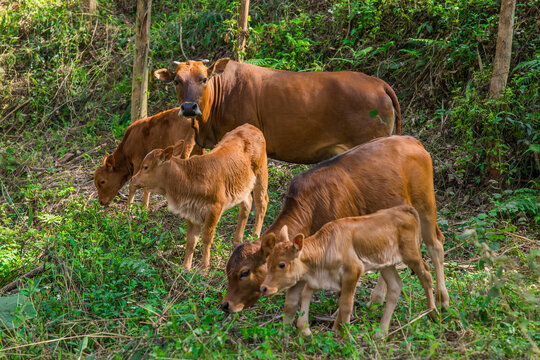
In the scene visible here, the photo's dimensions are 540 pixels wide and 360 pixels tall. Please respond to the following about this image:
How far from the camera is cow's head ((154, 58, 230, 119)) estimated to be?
8945 mm

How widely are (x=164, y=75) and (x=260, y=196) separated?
2434mm

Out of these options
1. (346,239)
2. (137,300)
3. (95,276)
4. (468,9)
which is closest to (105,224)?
(95,276)

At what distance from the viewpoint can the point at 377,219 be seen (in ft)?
19.1

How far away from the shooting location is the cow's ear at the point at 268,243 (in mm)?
5770

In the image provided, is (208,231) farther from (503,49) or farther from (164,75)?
(503,49)

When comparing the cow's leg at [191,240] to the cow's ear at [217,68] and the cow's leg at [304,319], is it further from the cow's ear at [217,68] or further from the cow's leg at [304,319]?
the cow's ear at [217,68]

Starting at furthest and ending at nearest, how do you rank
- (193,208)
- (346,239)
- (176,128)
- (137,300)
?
(176,128), (193,208), (137,300), (346,239)

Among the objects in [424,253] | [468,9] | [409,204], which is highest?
[468,9]

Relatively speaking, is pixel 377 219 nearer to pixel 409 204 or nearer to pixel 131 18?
pixel 409 204

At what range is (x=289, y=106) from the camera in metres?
9.23

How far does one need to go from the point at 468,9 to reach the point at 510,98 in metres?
2.79

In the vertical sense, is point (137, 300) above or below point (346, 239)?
below

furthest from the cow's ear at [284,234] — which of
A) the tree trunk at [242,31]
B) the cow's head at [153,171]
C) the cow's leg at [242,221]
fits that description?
the tree trunk at [242,31]

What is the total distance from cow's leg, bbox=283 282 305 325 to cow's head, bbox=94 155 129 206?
4.76 metres
